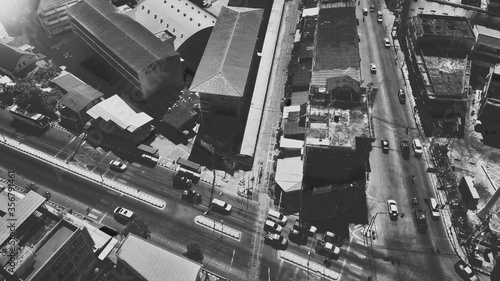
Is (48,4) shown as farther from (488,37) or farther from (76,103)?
(488,37)

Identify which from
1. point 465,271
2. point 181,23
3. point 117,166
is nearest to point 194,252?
point 117,166

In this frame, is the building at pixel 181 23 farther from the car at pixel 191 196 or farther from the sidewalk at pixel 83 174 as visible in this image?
the car at pixel 191 196

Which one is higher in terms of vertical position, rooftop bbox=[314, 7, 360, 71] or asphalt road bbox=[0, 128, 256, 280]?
rooftop bbox=[314, 7, 360, 71]

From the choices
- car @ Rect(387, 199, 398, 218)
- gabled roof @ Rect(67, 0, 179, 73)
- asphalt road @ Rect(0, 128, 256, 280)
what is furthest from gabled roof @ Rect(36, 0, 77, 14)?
car @ Rect(387, 199, 398, 218)

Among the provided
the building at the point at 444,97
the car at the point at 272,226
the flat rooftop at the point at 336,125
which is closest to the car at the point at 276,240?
the car at the point at 272,226

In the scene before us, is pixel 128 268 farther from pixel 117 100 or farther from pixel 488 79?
pixel 488 79

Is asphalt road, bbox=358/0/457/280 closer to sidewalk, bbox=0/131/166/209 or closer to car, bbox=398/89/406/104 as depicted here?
car, bbox=398/89/406/104

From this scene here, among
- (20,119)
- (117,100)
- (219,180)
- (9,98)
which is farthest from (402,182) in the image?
(9,98)
